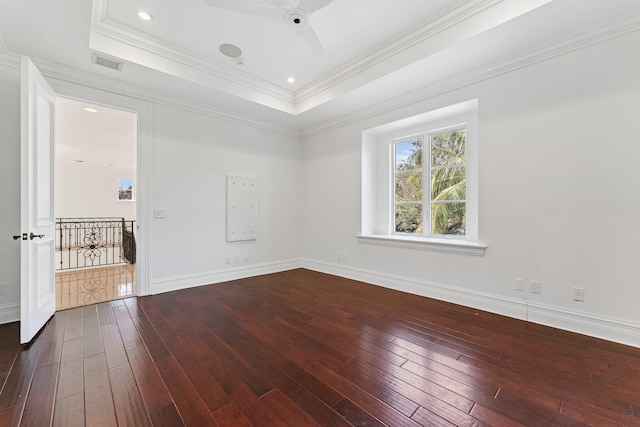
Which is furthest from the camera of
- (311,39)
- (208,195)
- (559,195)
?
(208,195)

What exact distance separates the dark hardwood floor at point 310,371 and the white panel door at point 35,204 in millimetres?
250

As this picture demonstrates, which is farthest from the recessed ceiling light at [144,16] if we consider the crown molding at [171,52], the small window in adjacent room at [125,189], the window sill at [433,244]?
the small window in adjacent room at [125,189]

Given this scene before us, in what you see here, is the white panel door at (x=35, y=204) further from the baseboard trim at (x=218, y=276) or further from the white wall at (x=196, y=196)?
the baseboard trim at (x=218, y=276)

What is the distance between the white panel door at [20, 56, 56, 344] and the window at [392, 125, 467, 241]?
14.4 ft

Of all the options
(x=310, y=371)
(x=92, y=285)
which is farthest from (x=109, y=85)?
(x=310, y=371)

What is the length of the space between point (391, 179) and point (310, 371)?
338cm

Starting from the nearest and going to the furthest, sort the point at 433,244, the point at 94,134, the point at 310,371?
the point at 310,371 → the point at 433,244 → the point at 94,134

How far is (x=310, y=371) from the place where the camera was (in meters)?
1.90

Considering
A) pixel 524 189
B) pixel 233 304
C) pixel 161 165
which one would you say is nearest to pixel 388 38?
pixel 524 189

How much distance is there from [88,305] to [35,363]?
1420mm

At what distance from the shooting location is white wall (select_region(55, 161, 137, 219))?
909 centimetres

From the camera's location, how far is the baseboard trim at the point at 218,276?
379cm

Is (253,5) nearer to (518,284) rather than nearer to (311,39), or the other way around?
(311,39)

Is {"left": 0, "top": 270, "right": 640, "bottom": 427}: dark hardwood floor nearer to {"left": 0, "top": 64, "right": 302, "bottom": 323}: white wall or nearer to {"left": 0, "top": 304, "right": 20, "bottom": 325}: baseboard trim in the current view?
{"left": 0, "top": 304, "right": 20, "bottom": 325}: baseboard trim
